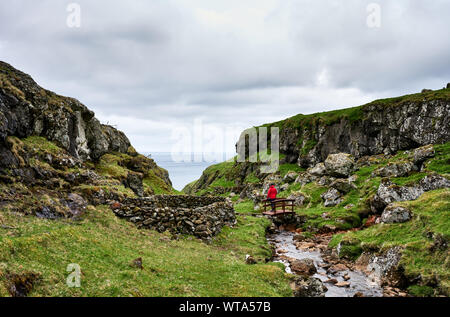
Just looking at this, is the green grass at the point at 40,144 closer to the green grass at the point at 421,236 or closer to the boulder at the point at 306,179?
the green grass at the point at 421,236

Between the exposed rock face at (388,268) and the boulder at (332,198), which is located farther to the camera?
the boulder at (332,198)

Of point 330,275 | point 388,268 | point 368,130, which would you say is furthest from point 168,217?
point 368,130

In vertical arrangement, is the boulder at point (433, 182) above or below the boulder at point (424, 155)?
below

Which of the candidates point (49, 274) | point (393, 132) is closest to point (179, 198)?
point (49, 274)

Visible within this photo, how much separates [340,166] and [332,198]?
425 inches

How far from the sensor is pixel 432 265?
64.3ft

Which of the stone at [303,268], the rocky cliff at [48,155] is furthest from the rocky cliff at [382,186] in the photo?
the rocky cliff at [48,155]

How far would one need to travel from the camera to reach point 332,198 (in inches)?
1762

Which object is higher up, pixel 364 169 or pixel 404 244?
pixel 364 169

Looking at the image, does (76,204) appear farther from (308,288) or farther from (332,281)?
(332,281)

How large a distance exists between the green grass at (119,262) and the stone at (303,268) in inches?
116

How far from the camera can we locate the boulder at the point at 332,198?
44031 mm
